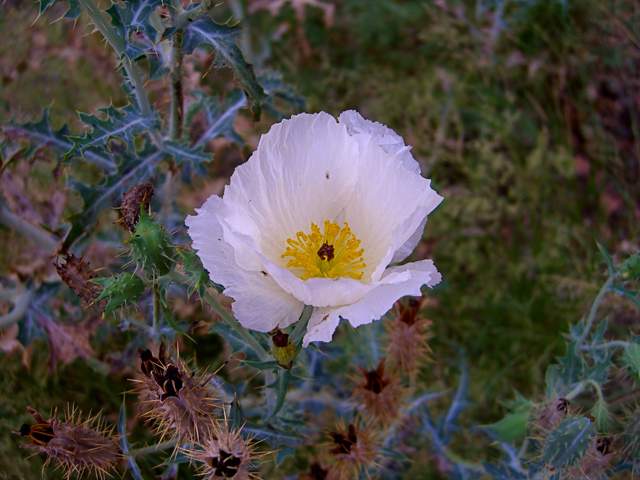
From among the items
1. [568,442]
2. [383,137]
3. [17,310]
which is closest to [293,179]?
[383,137]

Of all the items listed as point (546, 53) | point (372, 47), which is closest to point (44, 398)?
point (372, 47)

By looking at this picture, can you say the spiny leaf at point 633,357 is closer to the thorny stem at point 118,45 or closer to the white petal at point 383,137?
the white petal at point 383,137

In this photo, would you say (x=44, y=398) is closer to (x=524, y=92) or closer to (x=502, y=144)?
(x=502, y=144)

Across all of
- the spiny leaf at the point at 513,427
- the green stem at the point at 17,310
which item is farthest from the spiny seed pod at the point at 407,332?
the green stem at the point at 17,310

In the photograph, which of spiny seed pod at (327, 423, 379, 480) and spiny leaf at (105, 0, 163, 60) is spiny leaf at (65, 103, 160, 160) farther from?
spiny seed pod at (327, 423, 379, 480)

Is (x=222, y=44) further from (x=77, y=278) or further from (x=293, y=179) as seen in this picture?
(x=77, y=278)

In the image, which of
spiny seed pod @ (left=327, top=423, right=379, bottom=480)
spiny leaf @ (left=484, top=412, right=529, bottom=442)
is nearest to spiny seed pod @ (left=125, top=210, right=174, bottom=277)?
spiny seed pod @ (left=327, top=423, right=379, bottom=480)

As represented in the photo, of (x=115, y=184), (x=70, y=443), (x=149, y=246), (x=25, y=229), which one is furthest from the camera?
(x=25, y=229)
